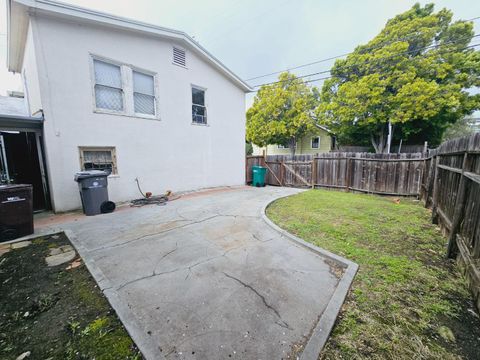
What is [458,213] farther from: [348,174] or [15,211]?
[15,211]

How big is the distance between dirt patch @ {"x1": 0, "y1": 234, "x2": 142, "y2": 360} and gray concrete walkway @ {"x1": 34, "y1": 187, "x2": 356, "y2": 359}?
13cm

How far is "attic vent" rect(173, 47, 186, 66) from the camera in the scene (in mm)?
8006

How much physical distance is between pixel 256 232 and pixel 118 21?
7.87m

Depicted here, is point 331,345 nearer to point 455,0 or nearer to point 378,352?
point 378,352

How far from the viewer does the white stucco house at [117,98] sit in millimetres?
5453

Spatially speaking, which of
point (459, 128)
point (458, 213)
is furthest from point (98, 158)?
point (459, 128)

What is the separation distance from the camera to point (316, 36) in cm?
1124

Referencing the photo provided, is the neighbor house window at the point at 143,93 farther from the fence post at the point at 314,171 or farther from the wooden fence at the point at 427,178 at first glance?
the fence post at the point at 314,171

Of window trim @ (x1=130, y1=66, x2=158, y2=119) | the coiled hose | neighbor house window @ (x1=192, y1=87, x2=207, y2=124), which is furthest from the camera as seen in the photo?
neighbor house window @ (x1=192, y1=87, x2=207, y2=124)

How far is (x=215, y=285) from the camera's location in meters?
2.53

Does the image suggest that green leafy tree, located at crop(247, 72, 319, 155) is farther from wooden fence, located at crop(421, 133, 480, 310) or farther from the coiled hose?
wooden fence, located at crop(421, 133, 480, 310)

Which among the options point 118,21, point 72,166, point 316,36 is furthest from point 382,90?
point 72,166

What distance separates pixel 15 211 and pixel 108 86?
4.58 meters

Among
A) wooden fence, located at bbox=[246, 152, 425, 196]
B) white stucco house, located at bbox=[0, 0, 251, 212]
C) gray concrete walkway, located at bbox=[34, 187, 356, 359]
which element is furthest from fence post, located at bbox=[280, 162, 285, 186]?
gray concrete walkway, located at bbox=[34, 187, 356, 359]
